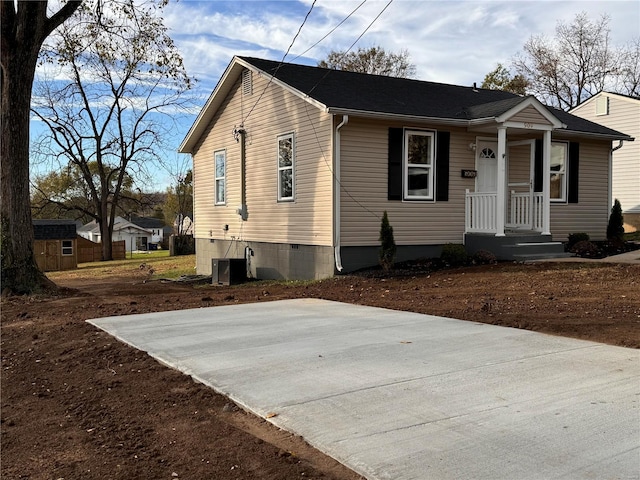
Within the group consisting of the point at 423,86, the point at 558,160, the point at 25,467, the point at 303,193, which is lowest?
the point at 25,467

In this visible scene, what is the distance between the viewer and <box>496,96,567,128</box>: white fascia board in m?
13.0

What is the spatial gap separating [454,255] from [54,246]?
2925cm

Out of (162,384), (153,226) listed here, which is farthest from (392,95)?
(153,226)

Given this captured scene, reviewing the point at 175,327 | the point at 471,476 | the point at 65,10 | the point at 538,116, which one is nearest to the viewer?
the point at 471,476

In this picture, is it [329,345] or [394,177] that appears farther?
[394,177]

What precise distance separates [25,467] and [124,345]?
9.37 feet

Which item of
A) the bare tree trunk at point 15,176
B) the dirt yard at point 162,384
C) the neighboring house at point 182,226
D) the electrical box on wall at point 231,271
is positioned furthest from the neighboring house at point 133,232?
the dirt yard at point 162,384

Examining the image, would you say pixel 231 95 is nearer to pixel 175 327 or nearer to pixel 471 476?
pixel 175 327

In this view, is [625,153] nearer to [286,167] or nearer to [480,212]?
[480,212]

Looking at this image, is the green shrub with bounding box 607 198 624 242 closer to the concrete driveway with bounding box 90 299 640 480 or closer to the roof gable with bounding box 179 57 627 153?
the roof gable with bounding box 179 57 627 153

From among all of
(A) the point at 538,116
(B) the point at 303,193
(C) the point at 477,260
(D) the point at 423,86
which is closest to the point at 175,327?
(B) the point at 303,193

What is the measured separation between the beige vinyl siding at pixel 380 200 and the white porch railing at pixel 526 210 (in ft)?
6.19

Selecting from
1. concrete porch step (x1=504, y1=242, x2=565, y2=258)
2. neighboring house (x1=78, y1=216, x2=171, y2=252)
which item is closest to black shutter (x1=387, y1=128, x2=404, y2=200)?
concrete porch step (x1=504, y1=242, x2=565, y2=258)

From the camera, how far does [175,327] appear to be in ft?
23.7
